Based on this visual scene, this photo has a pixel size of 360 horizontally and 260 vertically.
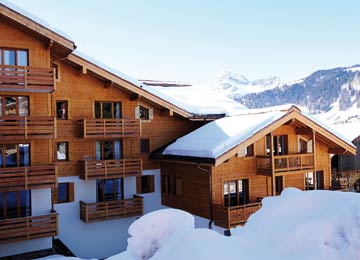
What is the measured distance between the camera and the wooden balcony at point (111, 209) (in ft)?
56.4

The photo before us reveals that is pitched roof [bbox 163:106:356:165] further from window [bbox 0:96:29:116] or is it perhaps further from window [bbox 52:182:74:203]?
window [bbox 0:96:29:116]

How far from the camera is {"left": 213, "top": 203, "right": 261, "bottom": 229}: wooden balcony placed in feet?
53.7

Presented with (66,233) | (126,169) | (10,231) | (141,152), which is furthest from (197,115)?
(10,231)

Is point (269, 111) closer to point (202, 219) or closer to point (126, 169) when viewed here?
point (202, 219)

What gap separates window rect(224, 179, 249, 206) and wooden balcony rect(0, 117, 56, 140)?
8.13 meters

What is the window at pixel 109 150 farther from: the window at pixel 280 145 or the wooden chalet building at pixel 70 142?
the window at pixel 280 145

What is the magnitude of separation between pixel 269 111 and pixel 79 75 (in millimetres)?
9357

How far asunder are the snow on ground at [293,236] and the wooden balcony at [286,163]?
542 inches

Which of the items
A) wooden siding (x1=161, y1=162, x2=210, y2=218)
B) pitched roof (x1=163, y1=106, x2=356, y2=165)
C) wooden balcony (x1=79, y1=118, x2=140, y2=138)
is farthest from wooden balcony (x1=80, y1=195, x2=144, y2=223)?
wooden balcony (x1=79, y1=118, x2=140, y2=138)

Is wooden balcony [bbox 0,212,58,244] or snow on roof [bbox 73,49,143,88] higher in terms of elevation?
snow on roof [bbox 73,49,143,88]

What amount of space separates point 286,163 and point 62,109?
1080cm

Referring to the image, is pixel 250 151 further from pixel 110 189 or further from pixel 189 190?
pixel 110 189

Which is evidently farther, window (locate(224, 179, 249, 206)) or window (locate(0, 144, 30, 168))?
window (locate(224, 179, 249, 206))

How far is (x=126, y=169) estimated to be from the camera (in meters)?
18.3
